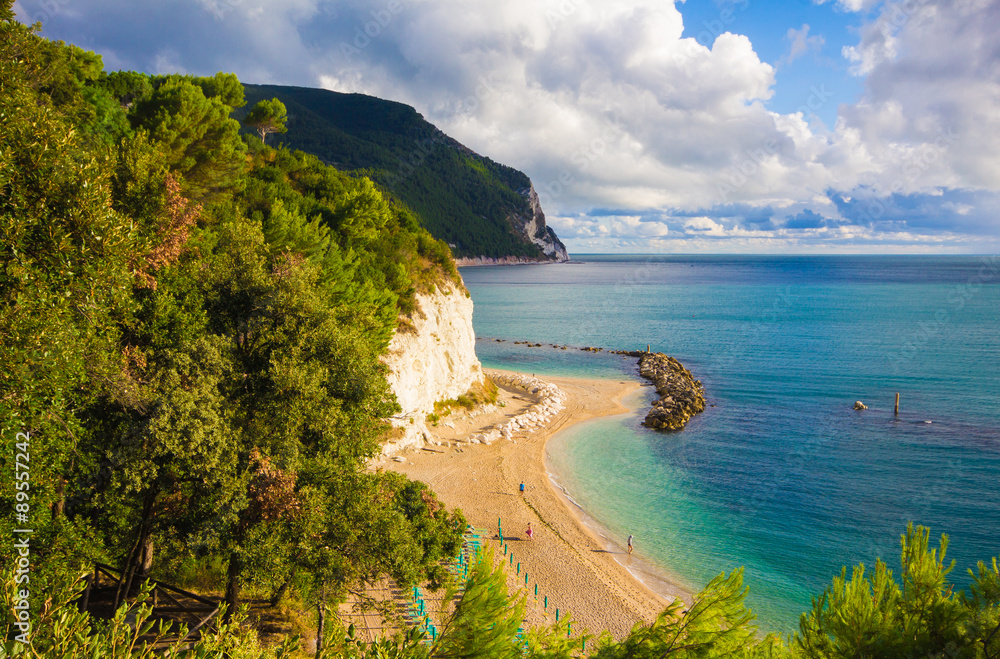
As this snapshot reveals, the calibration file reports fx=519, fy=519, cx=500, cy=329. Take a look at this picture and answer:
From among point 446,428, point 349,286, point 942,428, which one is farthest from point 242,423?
point 942,428

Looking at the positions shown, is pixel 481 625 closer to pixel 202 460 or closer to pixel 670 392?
pixel 202 460

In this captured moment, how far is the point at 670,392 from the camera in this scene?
5212 cm

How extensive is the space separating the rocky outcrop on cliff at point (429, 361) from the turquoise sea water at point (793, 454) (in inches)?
383

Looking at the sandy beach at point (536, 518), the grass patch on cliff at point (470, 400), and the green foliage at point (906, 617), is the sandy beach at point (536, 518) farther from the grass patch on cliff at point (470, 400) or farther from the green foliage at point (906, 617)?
the green foliage at point (906, 617)

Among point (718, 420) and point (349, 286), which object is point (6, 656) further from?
point (718, 420)

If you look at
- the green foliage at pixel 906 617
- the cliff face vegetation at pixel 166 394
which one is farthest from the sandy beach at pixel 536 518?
the green foliage at pixel 906 617

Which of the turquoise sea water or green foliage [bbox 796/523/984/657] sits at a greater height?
green foliage [bbox 796/523/984/657]

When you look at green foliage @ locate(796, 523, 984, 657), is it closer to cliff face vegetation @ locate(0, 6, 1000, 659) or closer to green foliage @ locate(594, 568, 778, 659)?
cliff face vegetation @ locate(0, 6, 1000, 659)

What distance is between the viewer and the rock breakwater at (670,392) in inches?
1735

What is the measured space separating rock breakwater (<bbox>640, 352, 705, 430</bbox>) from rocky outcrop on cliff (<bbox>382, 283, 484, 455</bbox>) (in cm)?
1614

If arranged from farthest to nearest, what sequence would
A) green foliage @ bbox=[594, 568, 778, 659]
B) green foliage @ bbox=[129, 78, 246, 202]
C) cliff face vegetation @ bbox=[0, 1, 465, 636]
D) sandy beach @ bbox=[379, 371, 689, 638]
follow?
green foliage @ bbox=[129, 78, 246, 202] → sandy beach @ bbox=[379, 371, 689, 638] → green foliage @ bbox=[594, 568, 778, 659] → cliff face vegetation @ bbox=[0, 1, 465, 636]

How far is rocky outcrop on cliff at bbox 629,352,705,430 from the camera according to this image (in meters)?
44.1

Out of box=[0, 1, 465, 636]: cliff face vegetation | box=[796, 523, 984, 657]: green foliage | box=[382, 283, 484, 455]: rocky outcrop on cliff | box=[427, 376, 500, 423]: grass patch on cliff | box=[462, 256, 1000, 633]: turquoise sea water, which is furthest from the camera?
box=[427, 376, 500, 423]: grass patch on cliff

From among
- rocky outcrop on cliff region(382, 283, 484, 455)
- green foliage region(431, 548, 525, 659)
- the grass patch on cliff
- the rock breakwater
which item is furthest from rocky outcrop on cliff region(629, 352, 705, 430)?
green foliage region(431, 548, 525, 659)
